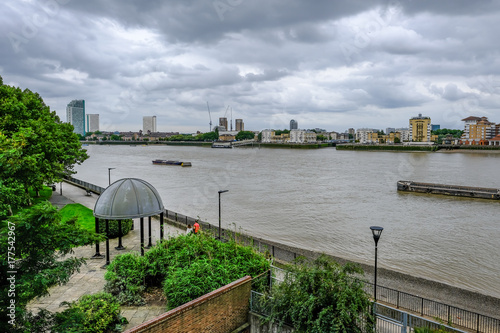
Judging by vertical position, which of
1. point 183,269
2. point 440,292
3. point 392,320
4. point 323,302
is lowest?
point 440,292

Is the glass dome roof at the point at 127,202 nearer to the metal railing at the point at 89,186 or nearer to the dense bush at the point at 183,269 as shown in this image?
the dense bush at the point at 183,269

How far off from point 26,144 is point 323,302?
748cm

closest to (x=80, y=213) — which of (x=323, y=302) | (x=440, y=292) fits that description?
(x=323, y=302)

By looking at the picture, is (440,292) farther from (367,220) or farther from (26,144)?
(26,144)

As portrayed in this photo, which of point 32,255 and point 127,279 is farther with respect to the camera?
point 127,279

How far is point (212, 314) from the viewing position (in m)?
8.09

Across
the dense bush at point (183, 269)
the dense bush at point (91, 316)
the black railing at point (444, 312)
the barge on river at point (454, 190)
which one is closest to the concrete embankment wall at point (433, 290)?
the black railing at point (444, 312)

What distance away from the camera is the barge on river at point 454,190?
119ft

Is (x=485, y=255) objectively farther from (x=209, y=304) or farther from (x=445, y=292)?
(x=209, y=304)

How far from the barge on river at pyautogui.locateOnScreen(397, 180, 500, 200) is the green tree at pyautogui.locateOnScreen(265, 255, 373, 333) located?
36.1 meters

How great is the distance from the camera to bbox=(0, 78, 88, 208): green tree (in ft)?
20.0

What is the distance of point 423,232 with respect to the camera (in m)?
23.4

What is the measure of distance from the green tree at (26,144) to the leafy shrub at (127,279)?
347 cm

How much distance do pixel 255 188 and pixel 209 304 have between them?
33378 millimetres
